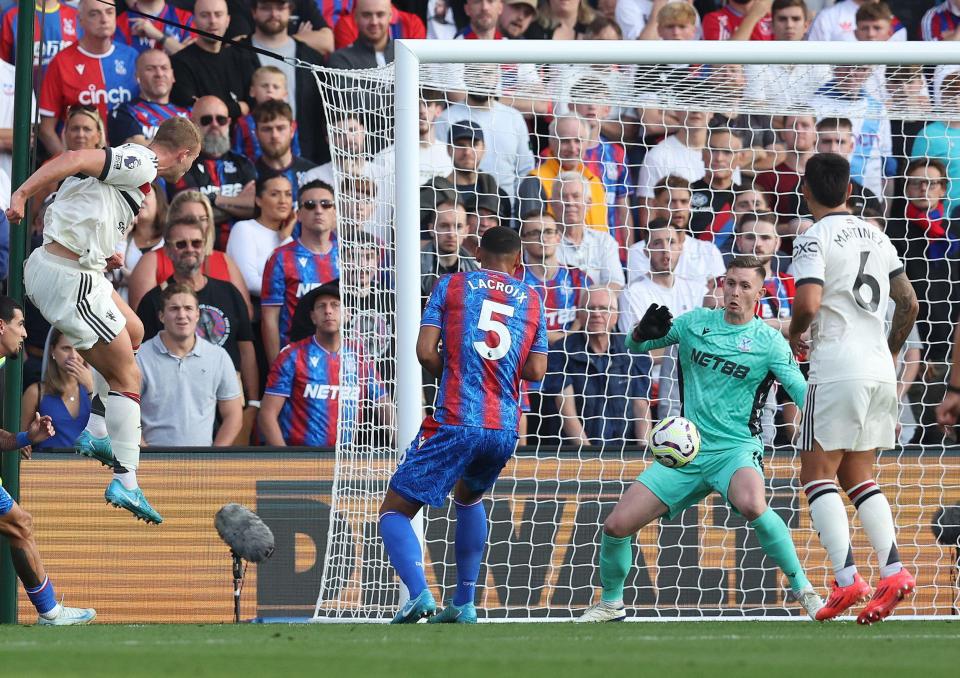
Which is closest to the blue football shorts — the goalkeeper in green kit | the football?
the football

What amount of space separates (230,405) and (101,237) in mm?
2989

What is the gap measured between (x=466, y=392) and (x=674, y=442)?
120 centimetres

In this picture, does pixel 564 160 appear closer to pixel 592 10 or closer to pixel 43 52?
pixel 592 10

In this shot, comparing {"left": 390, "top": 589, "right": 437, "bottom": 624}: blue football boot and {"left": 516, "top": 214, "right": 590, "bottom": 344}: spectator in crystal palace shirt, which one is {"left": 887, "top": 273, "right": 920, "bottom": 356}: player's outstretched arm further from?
{"left": 516, "top": 214, "right": 590, "bottom": 344}: spectator in crystal palace shirt

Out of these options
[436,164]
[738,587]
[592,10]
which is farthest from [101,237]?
[592,10]

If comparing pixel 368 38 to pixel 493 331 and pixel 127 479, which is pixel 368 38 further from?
pixel 127 479

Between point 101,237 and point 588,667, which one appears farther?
point 101,237

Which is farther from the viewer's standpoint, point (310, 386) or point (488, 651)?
point (310, 386)

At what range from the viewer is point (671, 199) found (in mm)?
11453

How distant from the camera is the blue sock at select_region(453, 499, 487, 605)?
8148mm

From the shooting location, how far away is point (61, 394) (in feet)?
33.7

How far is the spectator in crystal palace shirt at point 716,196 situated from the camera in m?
11.6

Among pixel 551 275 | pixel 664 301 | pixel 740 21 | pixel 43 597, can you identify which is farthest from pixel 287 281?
pixel 740 21

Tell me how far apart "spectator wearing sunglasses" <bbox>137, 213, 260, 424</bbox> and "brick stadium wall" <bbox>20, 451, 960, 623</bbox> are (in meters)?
1.18
